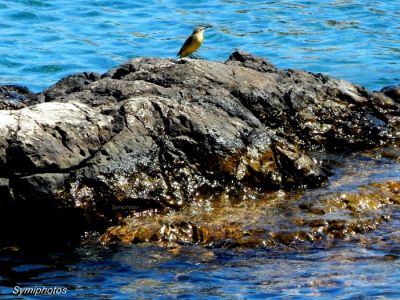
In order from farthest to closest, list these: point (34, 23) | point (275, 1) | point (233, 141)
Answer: point (275, 1), point (34, 23), point (233, 141)

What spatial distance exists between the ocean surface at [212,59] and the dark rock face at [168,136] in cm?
49

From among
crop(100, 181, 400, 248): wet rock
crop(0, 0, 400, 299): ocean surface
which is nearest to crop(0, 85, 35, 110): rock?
crop(100, 181, 400, 248): wet rock

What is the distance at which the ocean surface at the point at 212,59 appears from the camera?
6.10 metres

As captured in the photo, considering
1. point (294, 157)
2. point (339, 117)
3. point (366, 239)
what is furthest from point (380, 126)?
point (366, 239)

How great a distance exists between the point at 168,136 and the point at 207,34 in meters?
9.32

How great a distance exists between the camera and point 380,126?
922 centimetres

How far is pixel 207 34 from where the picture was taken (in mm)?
16625

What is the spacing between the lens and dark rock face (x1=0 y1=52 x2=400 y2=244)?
23.0ft

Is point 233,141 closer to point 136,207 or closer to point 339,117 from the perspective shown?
point 136,207

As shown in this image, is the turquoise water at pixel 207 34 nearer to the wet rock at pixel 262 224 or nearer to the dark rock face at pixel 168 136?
the dark rock face at pixel 168 136

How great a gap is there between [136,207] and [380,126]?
3.14 m

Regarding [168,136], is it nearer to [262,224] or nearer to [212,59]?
[262,224]

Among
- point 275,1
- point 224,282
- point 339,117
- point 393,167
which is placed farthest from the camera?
point 275,1

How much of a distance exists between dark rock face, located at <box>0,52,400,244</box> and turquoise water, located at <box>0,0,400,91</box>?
4451mm
